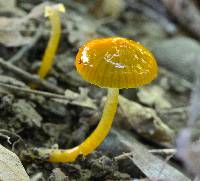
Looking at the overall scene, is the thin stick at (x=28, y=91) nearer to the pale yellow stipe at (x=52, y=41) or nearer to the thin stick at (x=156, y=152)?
the pale yellow stipe at (x=52, y=41)

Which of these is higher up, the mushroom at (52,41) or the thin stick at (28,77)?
the mushroom at (52,41)

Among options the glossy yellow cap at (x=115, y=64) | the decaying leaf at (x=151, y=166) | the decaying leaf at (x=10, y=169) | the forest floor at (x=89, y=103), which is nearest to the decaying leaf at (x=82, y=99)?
the forest floor at (x=89, y=103)

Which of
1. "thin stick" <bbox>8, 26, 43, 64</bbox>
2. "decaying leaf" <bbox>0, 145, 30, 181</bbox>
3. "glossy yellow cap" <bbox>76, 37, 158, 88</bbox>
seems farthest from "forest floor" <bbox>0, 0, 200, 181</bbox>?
"glossy yellow cap" <bbox>76, 37, 158, 88</bbox>

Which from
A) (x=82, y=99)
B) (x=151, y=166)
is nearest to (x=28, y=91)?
(x=82, y=99)

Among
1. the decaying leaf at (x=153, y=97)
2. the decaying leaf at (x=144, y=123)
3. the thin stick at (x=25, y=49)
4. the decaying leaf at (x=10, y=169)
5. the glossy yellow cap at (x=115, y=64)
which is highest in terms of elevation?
the glossy yellow cap at (x=115, y=64)

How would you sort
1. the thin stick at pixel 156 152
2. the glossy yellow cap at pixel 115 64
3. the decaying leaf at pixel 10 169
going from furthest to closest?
the thin stick at pixel 156 152 < the glossy yellow cap at pixel 115 64 < the decaying leaf at pixel 10 169

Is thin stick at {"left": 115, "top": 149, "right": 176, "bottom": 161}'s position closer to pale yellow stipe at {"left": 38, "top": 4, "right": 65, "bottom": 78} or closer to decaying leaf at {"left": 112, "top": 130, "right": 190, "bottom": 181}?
decaying leaf at {"left": 112, "top": 130, "right": 190, "bottom": 181}

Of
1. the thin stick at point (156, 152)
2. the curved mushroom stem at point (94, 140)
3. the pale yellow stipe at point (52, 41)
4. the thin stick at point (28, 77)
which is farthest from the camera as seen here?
the pale yellow stipe at point (52, 41)

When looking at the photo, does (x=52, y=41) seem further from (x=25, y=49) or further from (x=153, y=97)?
(x=153, y=97)
